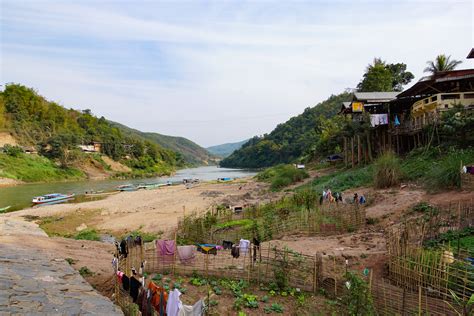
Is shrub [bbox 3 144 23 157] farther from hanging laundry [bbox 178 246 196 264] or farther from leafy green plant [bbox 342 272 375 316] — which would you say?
leafy green plant [bbox 342 272 375 316]

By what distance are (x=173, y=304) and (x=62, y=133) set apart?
82.4 meters

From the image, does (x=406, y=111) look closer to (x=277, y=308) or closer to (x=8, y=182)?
(x=277, y=308)

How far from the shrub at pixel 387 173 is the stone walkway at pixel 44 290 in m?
17.9

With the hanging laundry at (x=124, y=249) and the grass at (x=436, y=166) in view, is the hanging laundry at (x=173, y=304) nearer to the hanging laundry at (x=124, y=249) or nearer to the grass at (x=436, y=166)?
the hanging laundry at (x=124, y=249)

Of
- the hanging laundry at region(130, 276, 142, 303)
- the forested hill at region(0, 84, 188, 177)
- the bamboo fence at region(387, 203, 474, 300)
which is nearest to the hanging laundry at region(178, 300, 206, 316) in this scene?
the hanging laundry at region(130, 276, 142, 303)

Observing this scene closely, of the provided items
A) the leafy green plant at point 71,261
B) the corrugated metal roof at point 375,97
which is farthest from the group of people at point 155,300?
the corrugated metal roof at point 375,97

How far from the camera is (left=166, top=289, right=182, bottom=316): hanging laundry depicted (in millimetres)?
6199

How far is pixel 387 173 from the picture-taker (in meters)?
20.7

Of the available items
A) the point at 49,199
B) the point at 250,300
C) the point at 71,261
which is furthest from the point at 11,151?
the point at 250,300

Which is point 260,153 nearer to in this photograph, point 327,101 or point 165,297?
point 327,101

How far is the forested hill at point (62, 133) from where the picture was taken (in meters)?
67.7

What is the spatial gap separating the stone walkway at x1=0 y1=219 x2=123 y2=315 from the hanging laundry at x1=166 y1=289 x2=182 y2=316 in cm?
91

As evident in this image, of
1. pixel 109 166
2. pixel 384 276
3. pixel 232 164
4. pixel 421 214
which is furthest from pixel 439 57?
pixel 232 164

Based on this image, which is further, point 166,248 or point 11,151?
point 11,151
